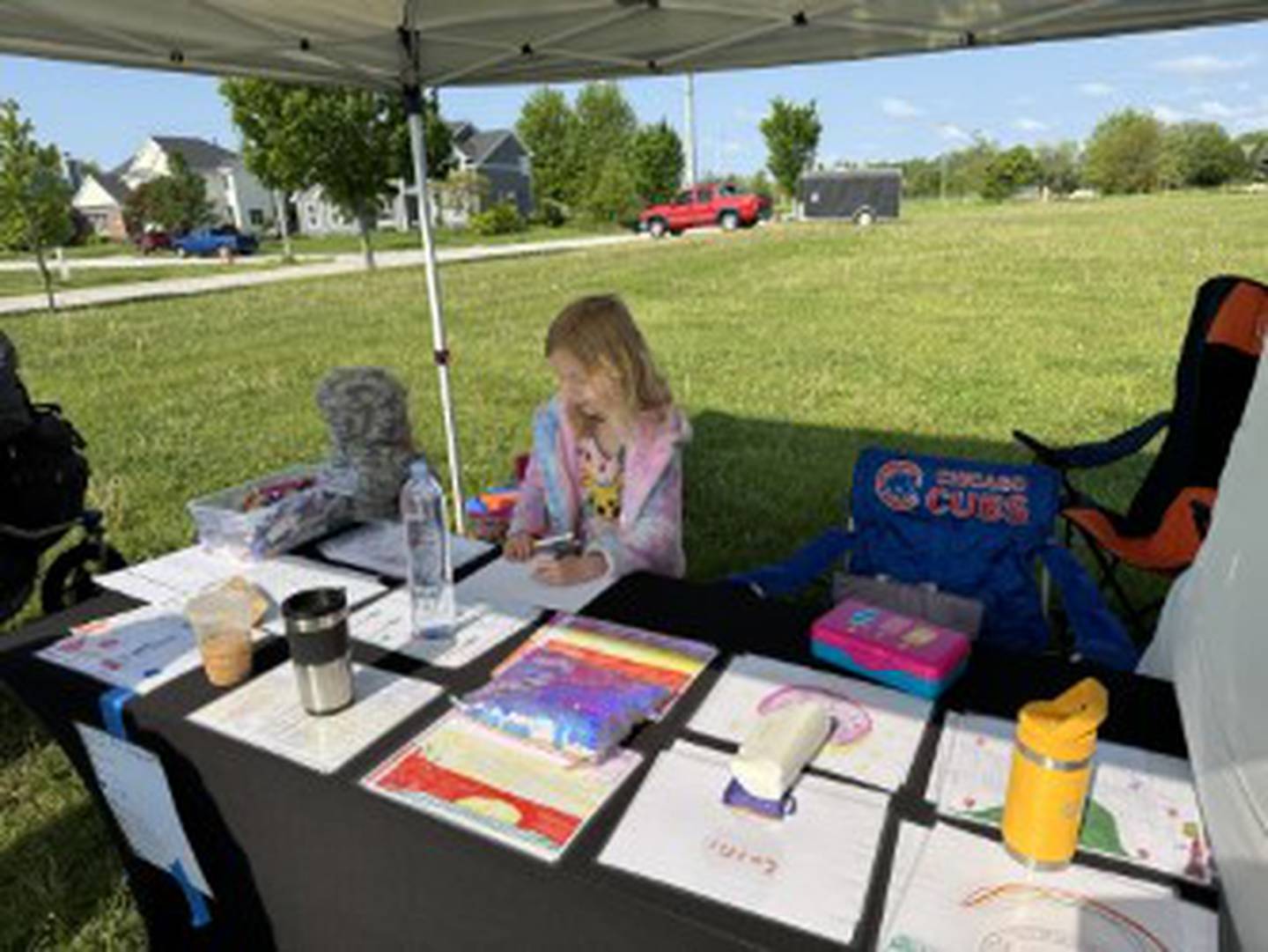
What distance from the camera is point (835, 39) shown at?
3102 mm

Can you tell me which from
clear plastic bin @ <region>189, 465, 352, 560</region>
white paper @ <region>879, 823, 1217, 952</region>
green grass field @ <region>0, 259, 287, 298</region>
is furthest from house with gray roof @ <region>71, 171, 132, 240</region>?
white paper @ <region>879, 823, 1217, 952</region>

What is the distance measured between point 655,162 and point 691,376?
30.0m

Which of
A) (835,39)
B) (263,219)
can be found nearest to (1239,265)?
(835,39)

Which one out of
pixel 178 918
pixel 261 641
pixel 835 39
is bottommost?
pixel 178 918

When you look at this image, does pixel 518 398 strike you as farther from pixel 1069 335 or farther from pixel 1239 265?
pixel 1239 265

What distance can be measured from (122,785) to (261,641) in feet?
1.21

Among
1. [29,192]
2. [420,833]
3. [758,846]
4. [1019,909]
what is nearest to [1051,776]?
[1019,909]

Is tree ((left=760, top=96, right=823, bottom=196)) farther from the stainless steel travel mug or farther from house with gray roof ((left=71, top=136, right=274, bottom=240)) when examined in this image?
the stainless steel travel mug

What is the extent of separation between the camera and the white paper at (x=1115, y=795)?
108cm

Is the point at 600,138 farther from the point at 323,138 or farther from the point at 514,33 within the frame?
the point at 514,33

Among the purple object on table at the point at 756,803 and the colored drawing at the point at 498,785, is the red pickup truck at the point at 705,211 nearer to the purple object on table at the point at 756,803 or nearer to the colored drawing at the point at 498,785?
the colored drawing at the point at 498,785

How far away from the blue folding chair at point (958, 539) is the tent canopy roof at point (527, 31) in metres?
1.51

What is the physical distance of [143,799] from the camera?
1.59 m

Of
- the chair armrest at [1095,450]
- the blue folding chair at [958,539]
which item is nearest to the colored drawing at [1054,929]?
the blue folding chair at [958,539]
